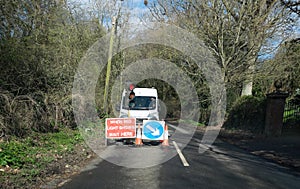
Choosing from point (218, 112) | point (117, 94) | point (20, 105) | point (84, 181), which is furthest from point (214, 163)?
point (117, 94)

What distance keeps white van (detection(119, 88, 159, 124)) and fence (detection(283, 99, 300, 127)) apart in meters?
7.04

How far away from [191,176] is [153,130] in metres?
5.96

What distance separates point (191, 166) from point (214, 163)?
0.97 m

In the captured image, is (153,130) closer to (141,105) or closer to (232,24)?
(141,105)

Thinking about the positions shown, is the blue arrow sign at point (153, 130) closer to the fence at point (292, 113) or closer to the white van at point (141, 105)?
the white van at point (141, 105)

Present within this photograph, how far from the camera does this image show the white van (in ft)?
52.3

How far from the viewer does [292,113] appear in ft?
58.9

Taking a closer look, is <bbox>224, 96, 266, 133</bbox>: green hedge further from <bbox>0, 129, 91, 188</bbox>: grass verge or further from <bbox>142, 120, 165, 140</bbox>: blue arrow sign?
<bbox>0, 129, 91, 188</bbox>: grass verge

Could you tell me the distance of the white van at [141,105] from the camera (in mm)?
15949

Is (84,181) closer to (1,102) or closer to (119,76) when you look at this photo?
(1,102)

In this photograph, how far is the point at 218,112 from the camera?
27.1 metres

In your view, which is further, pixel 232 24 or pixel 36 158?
pixel 232 24

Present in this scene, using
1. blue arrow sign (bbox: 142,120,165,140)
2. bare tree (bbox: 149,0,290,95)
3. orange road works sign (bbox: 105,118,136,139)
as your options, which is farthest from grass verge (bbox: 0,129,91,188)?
bare tree (bbox: 149,0,290,95)

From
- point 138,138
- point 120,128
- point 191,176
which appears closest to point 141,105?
point 138,138
